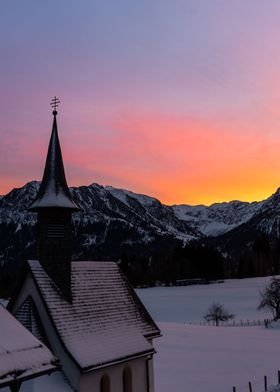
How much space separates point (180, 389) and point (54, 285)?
10.5 m

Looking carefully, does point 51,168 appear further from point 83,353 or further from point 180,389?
point 180,389

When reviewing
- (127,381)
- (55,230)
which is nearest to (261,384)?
(127,381)

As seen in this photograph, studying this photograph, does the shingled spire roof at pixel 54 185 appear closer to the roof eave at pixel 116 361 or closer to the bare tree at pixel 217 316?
the roof eave at pixel 116 361

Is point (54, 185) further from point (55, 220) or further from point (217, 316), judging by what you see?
point (217, 316)

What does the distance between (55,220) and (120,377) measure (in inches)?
299

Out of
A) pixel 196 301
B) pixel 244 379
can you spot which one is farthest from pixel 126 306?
pixel 196 301

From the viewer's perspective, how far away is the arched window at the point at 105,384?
22016 millimetres

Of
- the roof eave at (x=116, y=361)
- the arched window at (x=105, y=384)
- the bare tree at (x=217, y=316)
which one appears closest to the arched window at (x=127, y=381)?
the roof eave at (x=116, y=361)

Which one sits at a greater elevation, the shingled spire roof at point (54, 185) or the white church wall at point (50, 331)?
the shingled spire roof at point (54, 185)

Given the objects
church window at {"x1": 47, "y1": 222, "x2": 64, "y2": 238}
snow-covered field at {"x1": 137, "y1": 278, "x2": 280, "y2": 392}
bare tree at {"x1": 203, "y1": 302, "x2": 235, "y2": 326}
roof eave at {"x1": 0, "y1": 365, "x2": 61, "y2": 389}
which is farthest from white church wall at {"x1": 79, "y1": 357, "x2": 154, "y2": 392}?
bare tree at {"x1": 203, "y1": 302, "x2": 235, "y2": 326}

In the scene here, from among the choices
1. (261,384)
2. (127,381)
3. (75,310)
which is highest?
(75,310)

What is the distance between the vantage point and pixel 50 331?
21.6 m

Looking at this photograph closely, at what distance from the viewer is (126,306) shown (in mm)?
26094

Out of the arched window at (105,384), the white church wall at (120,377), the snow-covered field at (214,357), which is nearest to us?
the white church wall at (120,377)
